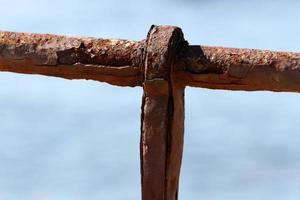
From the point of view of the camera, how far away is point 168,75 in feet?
21.2

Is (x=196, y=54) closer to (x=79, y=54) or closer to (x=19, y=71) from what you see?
(x=79, y=54)

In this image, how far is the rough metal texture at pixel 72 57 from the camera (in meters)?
6.63

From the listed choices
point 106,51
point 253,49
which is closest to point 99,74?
point 106,51

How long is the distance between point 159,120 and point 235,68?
587 mm

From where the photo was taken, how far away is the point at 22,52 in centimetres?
685

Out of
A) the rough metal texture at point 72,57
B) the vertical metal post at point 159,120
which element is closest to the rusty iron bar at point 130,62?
the rough metal texture at point 72,57

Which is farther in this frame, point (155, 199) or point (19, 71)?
point (19, 71)

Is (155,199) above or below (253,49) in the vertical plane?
below

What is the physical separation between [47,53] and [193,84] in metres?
1.00

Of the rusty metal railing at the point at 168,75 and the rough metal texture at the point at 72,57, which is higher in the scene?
the rough metal texture at the point at 72,57

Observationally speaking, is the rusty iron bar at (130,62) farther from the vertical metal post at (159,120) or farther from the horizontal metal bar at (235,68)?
the vertical metal post at (159,120)

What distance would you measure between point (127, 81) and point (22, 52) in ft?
2.50

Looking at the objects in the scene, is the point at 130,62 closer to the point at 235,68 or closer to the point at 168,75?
the point at 168,75

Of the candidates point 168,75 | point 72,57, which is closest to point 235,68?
point 168,75
